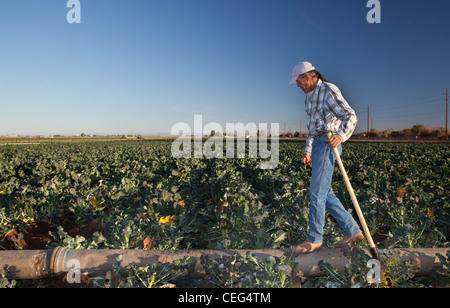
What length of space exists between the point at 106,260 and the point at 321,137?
8.41 ft

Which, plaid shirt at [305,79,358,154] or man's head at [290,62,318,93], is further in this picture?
man's head at [290,62,318,93]

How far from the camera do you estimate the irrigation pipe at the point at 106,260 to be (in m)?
2.67

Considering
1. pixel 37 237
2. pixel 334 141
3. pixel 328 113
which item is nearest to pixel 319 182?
pixel 334 141

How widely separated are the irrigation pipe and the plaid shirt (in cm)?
124

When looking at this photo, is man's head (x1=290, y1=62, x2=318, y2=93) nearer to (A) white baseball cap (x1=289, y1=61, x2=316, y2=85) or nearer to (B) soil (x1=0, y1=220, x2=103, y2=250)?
(A) white baseball cap (x1=289, y1=61, x2=316, y2=85)

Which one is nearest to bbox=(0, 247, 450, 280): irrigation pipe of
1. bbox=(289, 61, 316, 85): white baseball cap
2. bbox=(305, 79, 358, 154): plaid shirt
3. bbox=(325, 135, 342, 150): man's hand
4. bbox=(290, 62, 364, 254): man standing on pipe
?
bbox=(290, 62, 364, 254): man standing on pipe

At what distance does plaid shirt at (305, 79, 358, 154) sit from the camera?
278cm

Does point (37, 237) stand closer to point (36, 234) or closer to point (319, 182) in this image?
point (36, 234)

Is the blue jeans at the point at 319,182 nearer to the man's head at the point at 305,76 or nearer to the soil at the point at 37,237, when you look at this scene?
the man's head at the point at 305,76

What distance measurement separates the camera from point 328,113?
2.95m

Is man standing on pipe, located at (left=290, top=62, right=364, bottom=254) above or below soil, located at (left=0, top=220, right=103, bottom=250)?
above

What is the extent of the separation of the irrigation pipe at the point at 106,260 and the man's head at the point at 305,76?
1834 mm

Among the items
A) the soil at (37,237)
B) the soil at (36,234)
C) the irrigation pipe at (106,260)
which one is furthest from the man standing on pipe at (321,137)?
the soil at (36,234)
